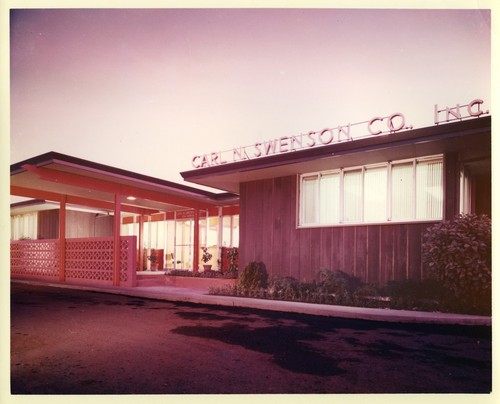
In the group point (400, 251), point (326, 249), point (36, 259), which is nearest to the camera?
point (400, 251)

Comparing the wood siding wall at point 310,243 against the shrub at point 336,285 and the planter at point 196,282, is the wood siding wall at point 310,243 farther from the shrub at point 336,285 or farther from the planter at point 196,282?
the planter at point 196,282

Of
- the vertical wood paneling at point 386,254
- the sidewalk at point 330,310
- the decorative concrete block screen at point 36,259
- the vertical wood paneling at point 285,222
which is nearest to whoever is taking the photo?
the sidewalk at point 330,310

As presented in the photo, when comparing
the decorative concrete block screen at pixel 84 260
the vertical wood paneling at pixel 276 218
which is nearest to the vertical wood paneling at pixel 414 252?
the vertical wood paneling at pixel 276 218

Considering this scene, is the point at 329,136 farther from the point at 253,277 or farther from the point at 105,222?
the point at 105,222

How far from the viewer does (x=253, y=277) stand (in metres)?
13.5

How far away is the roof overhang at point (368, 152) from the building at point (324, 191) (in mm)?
27

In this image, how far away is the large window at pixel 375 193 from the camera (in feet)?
36.0

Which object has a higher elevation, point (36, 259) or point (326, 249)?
point (326, 249)

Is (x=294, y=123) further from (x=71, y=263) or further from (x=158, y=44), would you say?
(x=71, y=263)

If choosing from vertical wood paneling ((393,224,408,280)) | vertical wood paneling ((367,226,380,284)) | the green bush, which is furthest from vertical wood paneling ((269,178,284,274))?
the green bush

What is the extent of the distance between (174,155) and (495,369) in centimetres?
1815

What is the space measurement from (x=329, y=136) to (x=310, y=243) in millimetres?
3293

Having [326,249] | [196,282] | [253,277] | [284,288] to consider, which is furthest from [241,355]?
[196,282]

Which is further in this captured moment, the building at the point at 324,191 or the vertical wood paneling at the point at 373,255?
the vertical wood paneling at the point at 373,255
